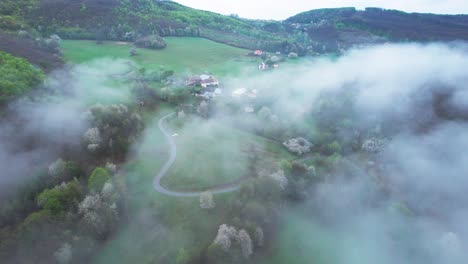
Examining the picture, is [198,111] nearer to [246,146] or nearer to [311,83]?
[246,146]

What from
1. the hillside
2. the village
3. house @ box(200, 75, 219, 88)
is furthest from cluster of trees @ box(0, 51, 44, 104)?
the hillside

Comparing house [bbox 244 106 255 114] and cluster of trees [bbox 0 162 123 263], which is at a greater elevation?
house [bbox 244 106 255 114]

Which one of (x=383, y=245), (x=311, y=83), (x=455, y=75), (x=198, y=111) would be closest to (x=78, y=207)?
(x=198, y=111)

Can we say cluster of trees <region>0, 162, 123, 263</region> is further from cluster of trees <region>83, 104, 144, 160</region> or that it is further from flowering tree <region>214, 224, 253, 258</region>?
flowering tree <region>214, 224, 253, 258</region>

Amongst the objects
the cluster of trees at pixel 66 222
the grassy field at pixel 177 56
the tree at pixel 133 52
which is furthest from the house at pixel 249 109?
the tree at pixel 133 52

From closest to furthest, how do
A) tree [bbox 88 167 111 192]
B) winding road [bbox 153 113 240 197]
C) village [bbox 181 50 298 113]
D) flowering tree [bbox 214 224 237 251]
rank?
1. flowering tree [bbox 214 224 237 251]
2. tree [bbox 88 167 111 192]
3. winding road [bbox 153 113 240 197]
4. village [bbox 181 50 298 113]

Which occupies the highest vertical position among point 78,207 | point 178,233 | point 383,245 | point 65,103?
point 65,103
